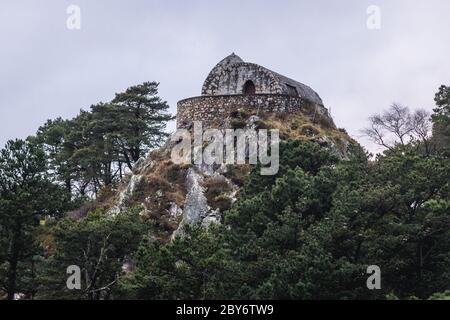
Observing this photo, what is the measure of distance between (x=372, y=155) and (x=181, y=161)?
12.9 meters

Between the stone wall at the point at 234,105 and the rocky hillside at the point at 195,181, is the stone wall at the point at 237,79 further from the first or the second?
the rocky hillside at the point at 195,181

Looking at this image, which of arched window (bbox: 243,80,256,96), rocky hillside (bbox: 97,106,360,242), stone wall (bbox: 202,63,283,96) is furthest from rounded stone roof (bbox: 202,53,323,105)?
rocky hillside (bbox: 97,106,360,242)

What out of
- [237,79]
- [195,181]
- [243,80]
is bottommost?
[195,181]

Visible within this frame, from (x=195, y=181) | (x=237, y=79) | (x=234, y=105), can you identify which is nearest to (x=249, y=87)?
(x=237, y=79)

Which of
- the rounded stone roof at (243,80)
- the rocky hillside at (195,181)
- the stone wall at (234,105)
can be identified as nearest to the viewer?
the rocky hillside at (195,181)

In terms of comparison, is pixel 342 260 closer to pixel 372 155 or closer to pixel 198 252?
pixel 198 252

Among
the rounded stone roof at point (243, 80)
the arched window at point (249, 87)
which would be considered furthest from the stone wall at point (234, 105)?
the arched window at point (249, 87)

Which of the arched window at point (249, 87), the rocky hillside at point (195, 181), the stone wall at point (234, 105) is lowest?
the rocky hillside at point (195, 181)

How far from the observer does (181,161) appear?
44094 mm

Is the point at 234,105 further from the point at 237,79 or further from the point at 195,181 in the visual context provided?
the point at 195,181

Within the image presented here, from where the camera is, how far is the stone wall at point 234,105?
45656 mm

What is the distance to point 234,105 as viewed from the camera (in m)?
45.8
